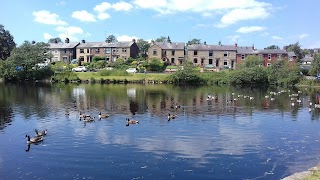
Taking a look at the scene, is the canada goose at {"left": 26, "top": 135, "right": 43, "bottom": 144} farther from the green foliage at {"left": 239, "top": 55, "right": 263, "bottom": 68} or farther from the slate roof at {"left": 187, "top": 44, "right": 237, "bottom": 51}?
the slate roof at {"left": 187, "top": 44, "right": 237, "bottom": 51}

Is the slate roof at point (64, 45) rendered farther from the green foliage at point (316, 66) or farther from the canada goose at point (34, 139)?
the canada goose at point (34, 139)

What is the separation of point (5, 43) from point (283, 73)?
96909mm

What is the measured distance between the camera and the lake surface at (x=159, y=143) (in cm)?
2092

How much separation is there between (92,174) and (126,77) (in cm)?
7538

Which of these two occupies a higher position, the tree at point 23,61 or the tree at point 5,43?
the tree at point 5,43

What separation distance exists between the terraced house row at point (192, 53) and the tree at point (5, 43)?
2079 centimetres

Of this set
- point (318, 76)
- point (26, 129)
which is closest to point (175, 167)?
point (26, 129)

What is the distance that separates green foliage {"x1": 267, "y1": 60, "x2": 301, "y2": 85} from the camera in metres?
91.3

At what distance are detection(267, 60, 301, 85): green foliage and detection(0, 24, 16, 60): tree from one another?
3572 inches

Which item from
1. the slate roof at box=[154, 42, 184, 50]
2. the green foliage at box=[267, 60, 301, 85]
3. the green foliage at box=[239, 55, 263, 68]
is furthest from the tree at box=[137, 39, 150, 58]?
the green foliage at box=[267, 60, 301, 85]

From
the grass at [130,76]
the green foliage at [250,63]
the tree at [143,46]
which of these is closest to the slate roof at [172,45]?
the grass at [130,76]

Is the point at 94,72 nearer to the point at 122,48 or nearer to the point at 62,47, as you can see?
the point at 122,48

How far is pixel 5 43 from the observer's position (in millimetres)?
124938

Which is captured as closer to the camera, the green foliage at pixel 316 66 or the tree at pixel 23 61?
the green foliage at pixel 316 66
